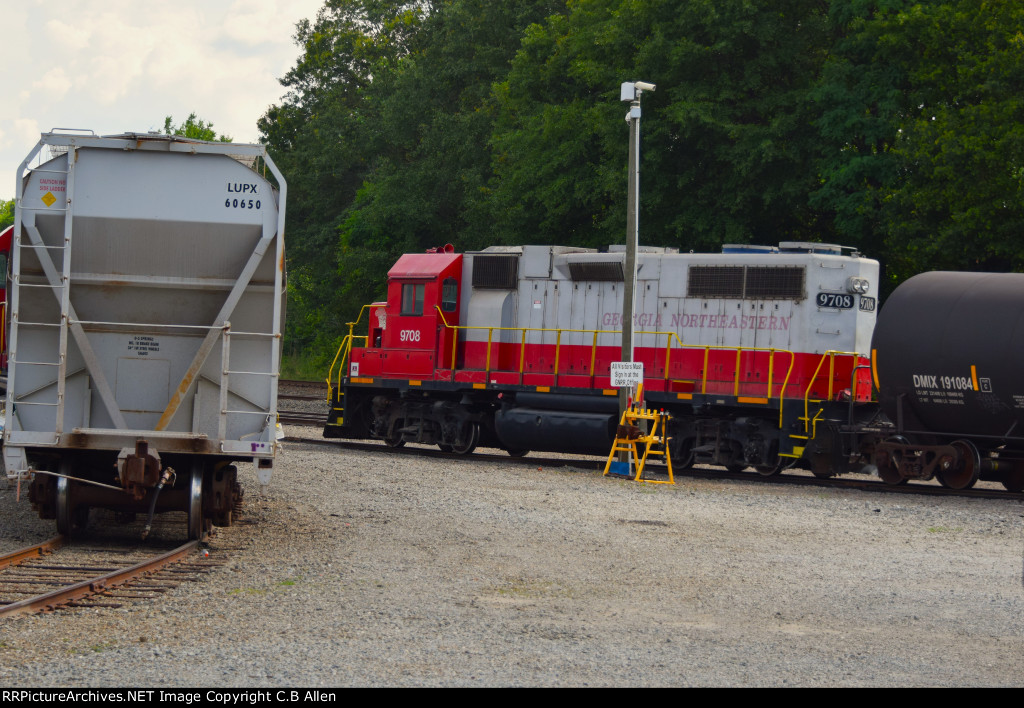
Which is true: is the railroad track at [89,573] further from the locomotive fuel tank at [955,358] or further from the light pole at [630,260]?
the locomotive fuel tank at [955,358]

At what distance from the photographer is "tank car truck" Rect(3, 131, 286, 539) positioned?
35.7ft

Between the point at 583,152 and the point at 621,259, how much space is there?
13.6 meters

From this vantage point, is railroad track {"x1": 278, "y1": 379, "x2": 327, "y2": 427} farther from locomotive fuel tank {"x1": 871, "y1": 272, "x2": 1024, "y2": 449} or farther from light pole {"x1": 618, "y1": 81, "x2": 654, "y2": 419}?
locomotive fuel tank {"x1": 871, "y1": 272, "x2": 1024, "y2": 449}

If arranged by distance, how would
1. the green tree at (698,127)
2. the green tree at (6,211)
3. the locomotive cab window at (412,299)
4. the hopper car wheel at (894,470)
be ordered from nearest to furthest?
the hopper car wheel at (894,470), the locomotive cab window at (412,299), the green tree at (698,127), the green tree at (6,211)

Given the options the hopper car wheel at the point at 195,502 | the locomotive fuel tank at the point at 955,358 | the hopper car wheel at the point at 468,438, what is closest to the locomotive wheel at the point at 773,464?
the locomotive fuel tank at the point at 955,358

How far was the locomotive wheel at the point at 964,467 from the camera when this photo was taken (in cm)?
1775

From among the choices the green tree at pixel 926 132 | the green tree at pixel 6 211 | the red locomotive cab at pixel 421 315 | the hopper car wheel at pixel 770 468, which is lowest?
the hopper car wheel at pixel 770 468

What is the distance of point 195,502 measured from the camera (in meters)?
11.4

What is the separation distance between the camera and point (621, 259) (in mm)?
21578

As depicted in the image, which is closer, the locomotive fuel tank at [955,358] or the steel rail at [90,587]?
the steel rail at [90,587]

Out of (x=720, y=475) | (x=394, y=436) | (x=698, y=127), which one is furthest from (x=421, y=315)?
(x=698, y=127)

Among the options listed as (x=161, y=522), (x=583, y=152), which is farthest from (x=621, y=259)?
(x=583, y=152)

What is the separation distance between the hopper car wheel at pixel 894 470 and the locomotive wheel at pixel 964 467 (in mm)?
656
